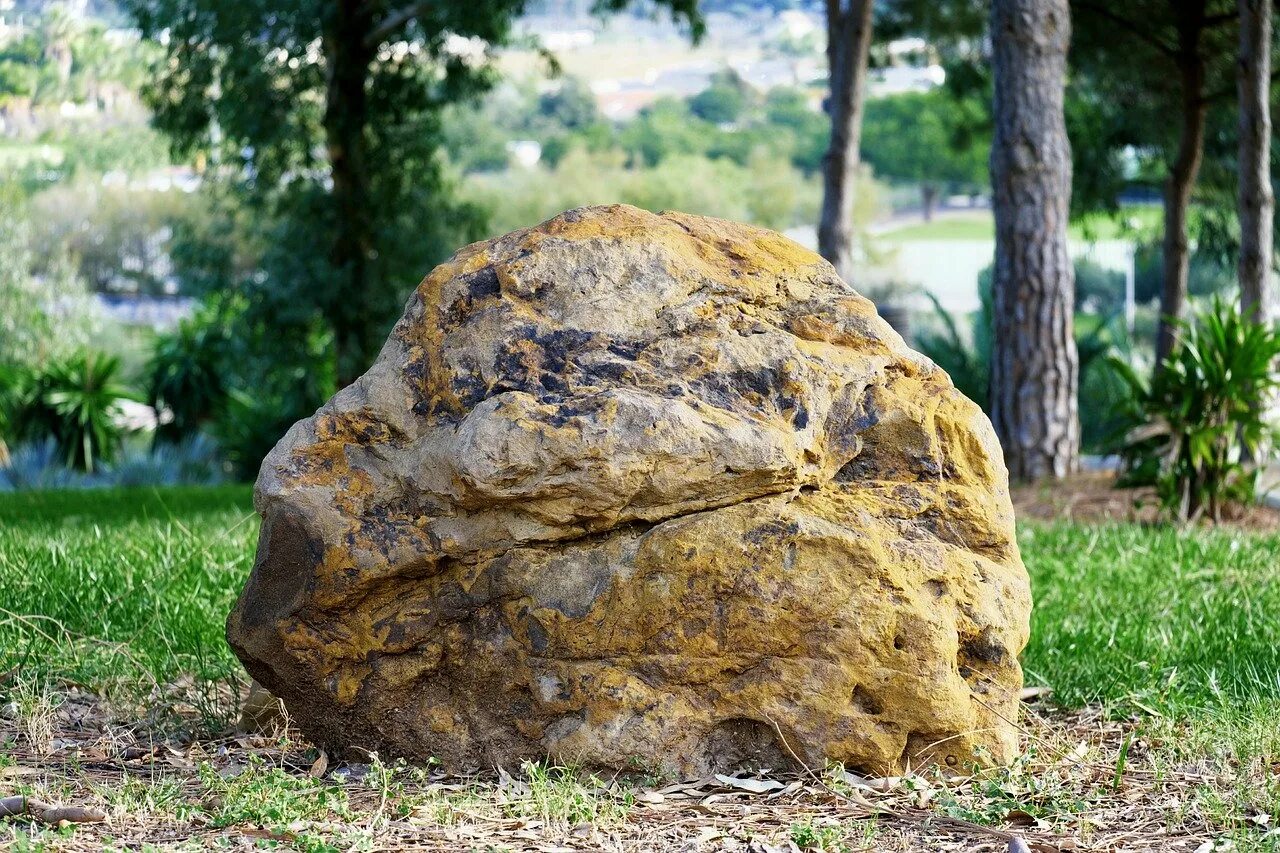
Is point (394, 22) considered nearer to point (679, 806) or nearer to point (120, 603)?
point (120, 603)

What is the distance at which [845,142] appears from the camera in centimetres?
1188

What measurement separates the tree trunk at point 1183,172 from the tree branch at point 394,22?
7.28m

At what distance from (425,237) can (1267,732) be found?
39.9 ft

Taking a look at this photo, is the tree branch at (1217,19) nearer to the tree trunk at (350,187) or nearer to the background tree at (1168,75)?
the background tree at (1168,75)

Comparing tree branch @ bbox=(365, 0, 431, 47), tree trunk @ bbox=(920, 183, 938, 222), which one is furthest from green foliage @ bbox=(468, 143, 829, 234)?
tree branch @ bbox=(365, 0, 431, 47)

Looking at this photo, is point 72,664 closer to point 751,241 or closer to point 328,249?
point 751,241

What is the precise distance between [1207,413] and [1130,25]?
7.37 metres

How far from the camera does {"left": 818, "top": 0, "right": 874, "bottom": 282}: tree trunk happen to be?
38.7 feet

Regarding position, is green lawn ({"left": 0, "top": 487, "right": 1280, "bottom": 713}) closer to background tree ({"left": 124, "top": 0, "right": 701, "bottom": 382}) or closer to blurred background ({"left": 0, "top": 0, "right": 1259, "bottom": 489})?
blurred background ({"left": 0, "top": 0, "right": 1259, "bottom": 489})

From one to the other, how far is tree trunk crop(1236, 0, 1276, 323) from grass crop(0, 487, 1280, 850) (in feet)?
9.94

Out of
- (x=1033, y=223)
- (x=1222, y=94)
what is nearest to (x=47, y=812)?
(x=1033, y=223)

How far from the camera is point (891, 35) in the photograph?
1520 cm

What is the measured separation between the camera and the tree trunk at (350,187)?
13.5 meters

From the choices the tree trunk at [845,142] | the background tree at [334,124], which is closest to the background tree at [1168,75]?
the tree trunk at [845,142]
